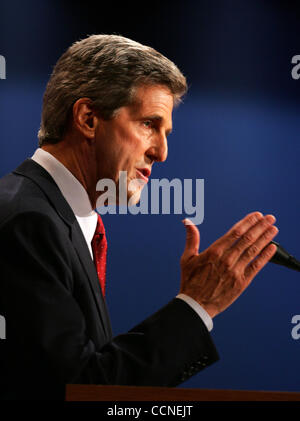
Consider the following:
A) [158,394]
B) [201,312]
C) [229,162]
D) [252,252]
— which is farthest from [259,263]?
[229,162]

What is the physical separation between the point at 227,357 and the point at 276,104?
92cm

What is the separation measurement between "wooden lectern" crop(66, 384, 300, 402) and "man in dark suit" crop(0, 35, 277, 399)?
12cm

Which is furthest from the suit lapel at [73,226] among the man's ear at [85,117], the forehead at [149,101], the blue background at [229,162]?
the blue background at [229,162]

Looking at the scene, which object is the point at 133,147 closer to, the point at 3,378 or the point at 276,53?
the point at 3,378

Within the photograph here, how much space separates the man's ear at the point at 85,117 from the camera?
1.08 meters

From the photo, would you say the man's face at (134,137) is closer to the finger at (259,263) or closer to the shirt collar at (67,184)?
the shirt collar at (67,184)

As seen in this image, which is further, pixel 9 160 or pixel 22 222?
pixel 9 160

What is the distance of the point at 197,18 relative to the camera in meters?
1.78

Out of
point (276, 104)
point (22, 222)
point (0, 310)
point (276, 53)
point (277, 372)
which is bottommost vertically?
point (277, 372)

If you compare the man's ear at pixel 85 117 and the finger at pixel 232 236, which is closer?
the finger at pixel 232 236

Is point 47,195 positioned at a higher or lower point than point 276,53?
lower

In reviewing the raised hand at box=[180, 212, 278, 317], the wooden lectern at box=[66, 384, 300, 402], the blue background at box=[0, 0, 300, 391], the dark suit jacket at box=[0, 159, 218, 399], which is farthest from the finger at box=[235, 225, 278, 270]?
the blue background at box=[0, 0, 300, 391]

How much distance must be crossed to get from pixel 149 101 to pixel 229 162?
0.82 metres
